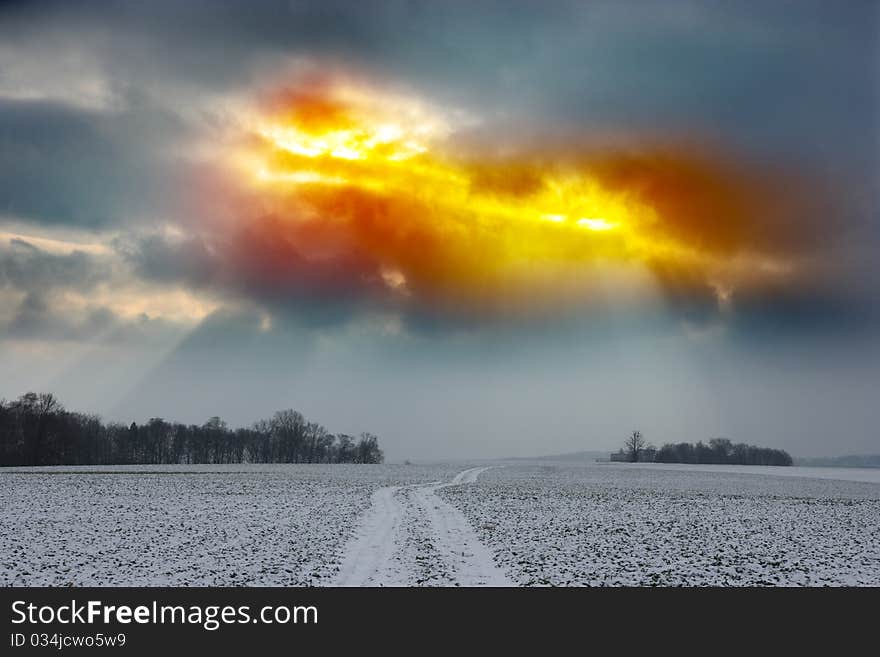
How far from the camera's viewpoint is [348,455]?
197750 mm

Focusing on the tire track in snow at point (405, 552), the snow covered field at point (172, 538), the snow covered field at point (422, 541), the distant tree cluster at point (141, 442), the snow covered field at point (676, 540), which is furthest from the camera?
the distant tree cluster at point (141, 442)

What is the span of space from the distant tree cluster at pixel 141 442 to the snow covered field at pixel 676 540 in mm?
102798

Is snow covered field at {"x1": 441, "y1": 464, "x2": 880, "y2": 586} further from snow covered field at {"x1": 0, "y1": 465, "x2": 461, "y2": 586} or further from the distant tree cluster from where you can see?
the distant tree cluster

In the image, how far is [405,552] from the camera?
1970 cm

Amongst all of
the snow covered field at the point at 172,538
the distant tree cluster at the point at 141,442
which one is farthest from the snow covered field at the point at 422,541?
the distant tree cluster at the point at 141,442

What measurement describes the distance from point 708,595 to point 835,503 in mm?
32537

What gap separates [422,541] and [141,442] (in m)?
166

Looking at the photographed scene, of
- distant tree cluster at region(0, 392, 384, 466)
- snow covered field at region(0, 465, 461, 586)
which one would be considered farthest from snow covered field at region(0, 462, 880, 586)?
distant tree cluster at region(0, 392, 384, 466)

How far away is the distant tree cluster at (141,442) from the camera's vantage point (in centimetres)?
11538

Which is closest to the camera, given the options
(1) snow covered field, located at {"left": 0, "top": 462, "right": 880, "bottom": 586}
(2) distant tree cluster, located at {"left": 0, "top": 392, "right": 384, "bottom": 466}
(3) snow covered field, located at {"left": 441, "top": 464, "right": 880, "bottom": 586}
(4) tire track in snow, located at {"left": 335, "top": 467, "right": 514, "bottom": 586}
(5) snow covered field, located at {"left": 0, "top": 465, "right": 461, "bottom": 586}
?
(4) tire track in snow, located at {"left": 335, "top": 467, "right": 514, "bottom": 586}

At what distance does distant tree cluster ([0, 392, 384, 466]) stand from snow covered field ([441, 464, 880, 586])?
337 feet

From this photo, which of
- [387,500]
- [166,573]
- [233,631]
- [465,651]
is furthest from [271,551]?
[387,500]

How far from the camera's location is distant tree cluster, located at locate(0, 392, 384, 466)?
115375mm

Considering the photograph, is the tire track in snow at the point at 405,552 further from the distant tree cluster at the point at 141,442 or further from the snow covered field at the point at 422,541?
the distant tree cluster at the point at 141,442
